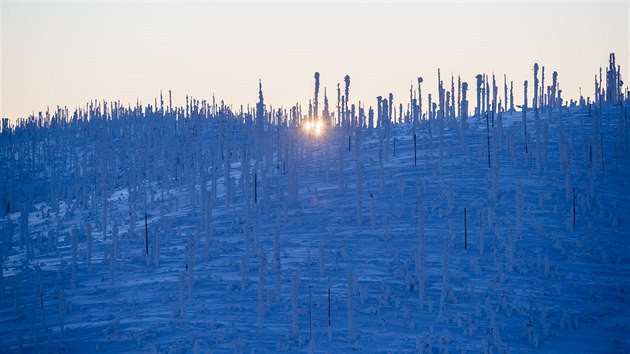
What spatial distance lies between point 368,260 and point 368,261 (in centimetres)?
16

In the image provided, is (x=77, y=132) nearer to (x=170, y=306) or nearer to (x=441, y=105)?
(x=441, y=105)

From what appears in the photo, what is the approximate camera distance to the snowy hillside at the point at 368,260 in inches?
1026

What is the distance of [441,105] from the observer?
217 feet

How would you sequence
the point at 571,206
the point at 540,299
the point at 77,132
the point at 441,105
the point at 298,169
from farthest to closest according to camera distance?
the point at 77,132 → the point at 441,105 → the point at 298,169 → the point at 571,206 → the point at 540,299

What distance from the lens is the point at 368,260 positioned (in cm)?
3375

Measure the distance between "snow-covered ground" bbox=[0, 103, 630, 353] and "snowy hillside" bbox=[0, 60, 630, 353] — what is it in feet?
0.41

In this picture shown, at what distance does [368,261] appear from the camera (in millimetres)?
33594

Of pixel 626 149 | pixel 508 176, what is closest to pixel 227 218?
pixel 508 176

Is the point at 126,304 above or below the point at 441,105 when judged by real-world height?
below

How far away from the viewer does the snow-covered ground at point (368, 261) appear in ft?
85.5

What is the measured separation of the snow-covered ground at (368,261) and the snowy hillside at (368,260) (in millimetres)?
126

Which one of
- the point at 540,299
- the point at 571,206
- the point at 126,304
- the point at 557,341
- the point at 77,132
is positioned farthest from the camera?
the point at 77,132

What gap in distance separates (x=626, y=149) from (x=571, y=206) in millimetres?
12284

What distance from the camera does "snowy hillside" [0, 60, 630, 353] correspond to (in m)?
26.1
